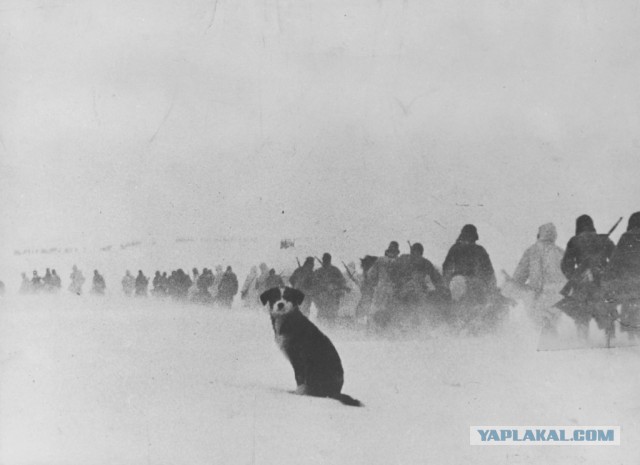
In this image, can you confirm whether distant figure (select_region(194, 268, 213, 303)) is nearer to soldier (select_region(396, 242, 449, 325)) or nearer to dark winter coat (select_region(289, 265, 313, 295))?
dark winter coat (select_region(289, 265, 313, 295))

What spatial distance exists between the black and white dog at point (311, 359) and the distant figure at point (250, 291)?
17cm

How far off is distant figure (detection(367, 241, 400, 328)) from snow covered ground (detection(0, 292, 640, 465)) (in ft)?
0.36

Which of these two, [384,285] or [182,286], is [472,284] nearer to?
[384,285]

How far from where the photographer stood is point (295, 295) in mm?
2975

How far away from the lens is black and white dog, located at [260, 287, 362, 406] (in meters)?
2.92

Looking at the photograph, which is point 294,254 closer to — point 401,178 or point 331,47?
point 401,178

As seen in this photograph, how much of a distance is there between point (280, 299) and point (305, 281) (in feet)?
0.49

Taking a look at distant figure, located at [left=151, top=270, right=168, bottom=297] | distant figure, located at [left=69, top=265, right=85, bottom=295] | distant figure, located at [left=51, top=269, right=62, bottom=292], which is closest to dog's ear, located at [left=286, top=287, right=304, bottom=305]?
distant figure, located at [left=151, top=270, right=168, bottom=297]

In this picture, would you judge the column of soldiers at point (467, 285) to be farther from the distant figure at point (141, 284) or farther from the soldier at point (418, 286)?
the distant figure at point (141, 284)

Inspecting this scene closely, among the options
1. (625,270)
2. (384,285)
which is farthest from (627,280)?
(384,285)

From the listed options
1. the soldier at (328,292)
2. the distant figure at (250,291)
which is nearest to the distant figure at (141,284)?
the distant figure at (250,291)

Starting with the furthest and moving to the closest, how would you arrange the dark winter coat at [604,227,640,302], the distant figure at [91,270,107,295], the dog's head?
the distant figure at [91,270,107,295] < the dog's head < the dark winter coat at [604,227,640,302]

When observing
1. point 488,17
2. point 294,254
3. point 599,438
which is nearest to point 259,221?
point 294,254

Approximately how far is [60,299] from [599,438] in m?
2.72
